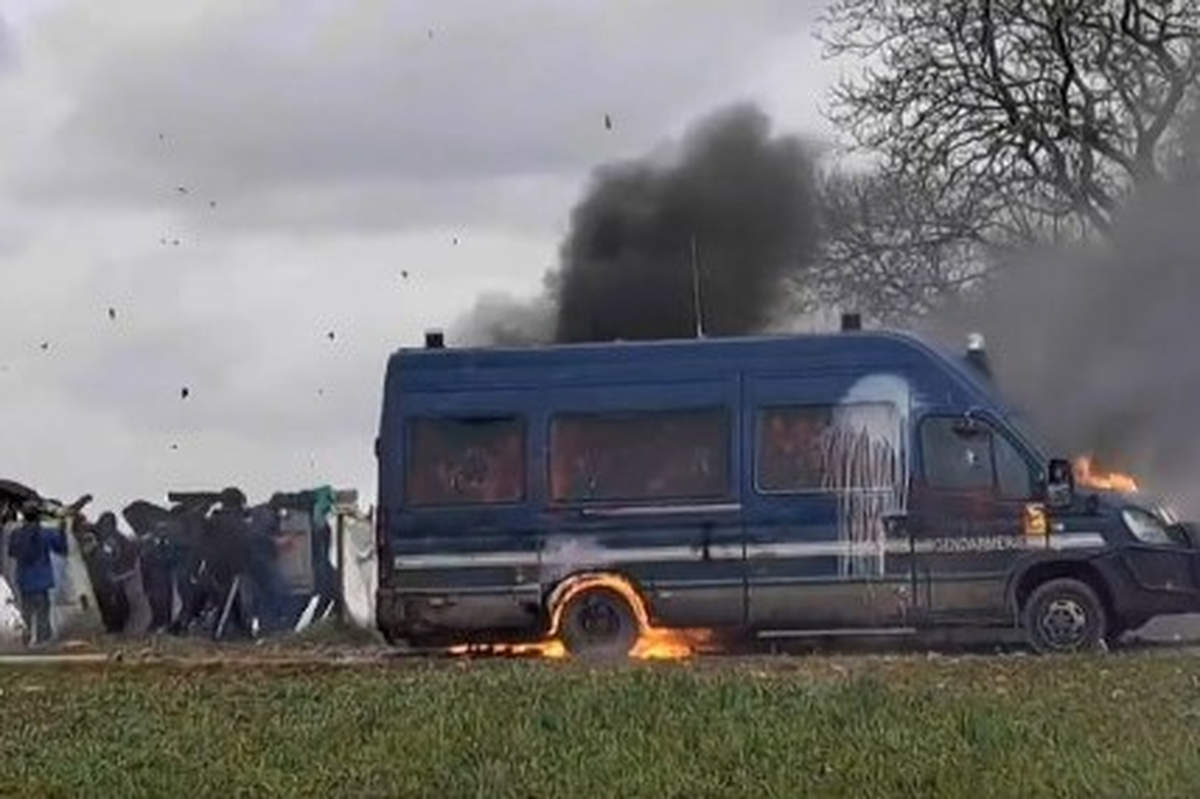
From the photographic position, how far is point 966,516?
20.9m

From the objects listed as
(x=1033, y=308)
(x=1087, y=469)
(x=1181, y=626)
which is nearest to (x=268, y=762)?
(x=1087, y=469)

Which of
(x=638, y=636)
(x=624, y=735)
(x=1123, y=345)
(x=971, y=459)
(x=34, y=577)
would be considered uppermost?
(x=1123, y=345)

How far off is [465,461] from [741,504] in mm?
2473

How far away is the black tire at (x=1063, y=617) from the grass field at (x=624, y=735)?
3103mm

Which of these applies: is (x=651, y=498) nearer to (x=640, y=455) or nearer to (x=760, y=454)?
(x=640, y=455)

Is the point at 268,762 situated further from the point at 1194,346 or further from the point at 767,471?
the point at 1194,346

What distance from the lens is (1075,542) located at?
2078 centimetres

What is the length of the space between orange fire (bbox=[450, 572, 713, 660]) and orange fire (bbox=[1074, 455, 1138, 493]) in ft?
11.5

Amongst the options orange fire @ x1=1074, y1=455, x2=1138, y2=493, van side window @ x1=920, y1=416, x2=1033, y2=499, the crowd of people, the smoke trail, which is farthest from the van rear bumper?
the crowd of people

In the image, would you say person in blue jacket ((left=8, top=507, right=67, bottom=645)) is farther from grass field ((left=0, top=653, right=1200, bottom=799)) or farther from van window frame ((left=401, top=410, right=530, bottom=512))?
grass field ((left=0, top=653, right=1200, bottom=799))

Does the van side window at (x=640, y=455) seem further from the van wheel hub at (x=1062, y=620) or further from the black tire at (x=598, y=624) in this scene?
the van wheel hub at (x=1062, y=620)

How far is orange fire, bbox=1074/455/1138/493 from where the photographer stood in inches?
835

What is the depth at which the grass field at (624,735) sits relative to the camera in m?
11.9

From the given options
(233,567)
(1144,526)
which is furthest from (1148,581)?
(233,567)
